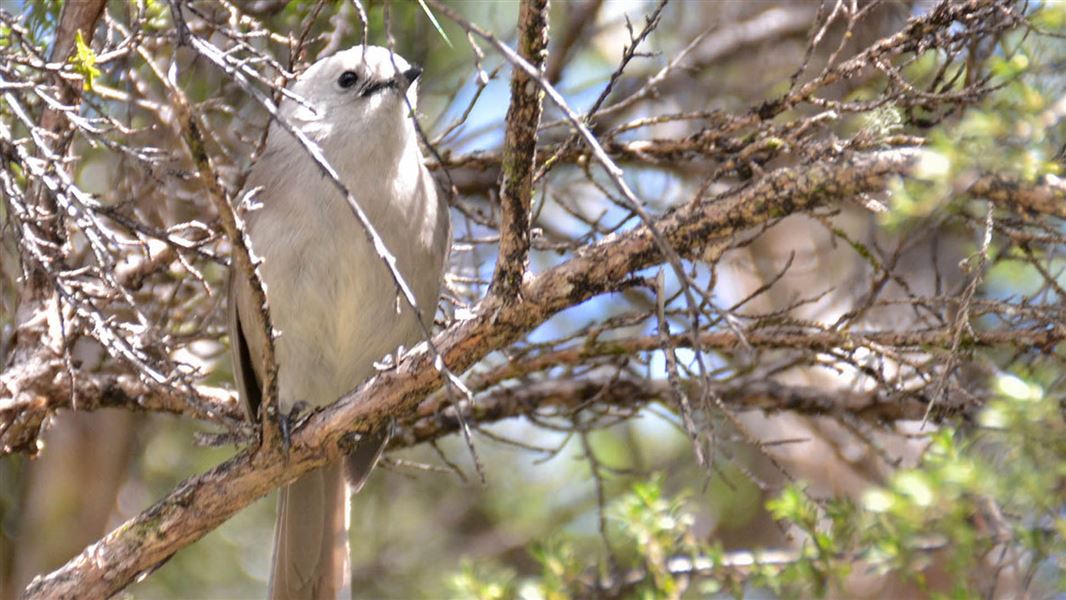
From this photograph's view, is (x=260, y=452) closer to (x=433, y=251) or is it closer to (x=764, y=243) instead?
(x=433, y=251)

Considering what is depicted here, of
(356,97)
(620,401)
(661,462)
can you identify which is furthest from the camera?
(661,462)

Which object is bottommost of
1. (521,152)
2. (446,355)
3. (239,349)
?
(446,355)

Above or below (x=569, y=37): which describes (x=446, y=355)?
below

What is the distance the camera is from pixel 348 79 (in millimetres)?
4480

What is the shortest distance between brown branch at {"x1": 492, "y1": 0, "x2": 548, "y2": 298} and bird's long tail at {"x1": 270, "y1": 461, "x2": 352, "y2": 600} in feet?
6.64

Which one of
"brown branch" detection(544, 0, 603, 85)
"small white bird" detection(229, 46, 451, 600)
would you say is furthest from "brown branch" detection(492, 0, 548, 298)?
"brown branch" detection(544, 0, 603, 85)

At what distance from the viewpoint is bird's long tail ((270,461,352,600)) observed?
467cm

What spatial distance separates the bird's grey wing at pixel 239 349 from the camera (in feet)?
14.5

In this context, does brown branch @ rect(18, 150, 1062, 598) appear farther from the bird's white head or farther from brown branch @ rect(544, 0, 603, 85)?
brown branch @ rect(544, 0, 603, 85)

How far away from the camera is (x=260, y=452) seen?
3.55 m

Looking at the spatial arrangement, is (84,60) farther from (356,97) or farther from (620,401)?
(620,401)

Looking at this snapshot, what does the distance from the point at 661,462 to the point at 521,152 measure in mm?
4432

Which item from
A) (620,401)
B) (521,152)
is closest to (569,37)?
(620,401)

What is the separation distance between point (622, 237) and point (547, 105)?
3.33 meters
